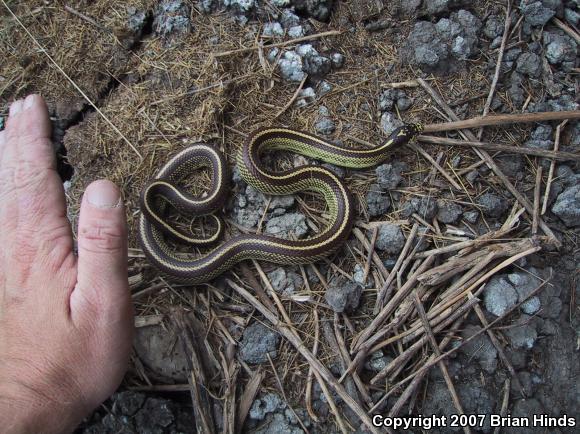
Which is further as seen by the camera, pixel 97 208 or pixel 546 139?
pixel 546 139

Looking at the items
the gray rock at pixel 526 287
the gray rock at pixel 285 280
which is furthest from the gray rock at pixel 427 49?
the gray rock at pixel 285 280

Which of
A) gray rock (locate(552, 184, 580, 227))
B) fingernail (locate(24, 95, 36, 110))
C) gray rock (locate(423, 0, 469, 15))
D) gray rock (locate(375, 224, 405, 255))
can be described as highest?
fingernail (locate(24, 95, 36, 110))

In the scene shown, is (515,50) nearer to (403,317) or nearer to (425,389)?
(403,317)

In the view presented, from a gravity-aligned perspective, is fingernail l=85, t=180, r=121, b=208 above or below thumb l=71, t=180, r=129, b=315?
above

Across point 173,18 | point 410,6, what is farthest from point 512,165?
point 173,18

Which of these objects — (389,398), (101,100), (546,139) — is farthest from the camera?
(101,100)

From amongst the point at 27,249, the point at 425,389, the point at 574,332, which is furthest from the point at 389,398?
the point at 27,249

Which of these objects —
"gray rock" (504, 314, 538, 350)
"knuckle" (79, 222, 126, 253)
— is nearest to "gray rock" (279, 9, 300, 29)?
"knuckle" (79, 222, 126, 253)

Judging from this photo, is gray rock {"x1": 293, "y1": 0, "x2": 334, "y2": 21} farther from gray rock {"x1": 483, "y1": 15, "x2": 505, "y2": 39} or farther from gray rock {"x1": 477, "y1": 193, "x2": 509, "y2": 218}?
gray rock {"x1": 477, "y1": 193, "x2": 509, "y2": 218}

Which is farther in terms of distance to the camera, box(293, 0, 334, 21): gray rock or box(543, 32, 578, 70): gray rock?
box(293, 0, 334, 21): gray rock
